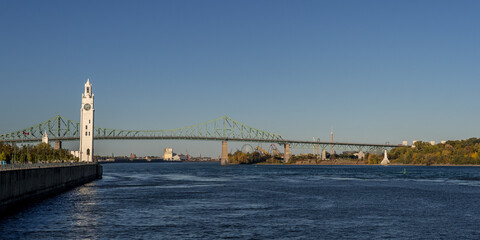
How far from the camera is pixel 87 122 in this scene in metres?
107

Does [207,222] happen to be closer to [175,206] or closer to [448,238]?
[175,206]

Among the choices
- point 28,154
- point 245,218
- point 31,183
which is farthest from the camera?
point 28,154

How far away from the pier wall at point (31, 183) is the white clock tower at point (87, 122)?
98.5 feet

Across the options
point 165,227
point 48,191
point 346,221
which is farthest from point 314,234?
point 48,191

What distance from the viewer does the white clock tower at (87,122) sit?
106 m

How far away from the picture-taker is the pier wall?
40122 mm

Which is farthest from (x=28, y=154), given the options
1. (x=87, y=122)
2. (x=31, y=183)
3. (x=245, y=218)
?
(x=245, y=218)

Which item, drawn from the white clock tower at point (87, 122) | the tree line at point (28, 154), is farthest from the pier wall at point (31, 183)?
the white clock tower at point (87, 122)

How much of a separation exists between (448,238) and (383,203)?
19.9 metres

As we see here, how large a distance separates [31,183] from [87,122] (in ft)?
194

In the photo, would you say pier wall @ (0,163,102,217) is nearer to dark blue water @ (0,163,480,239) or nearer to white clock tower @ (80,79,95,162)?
dark blue water @ (0,163,480,239)

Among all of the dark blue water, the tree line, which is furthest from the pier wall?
the tree line

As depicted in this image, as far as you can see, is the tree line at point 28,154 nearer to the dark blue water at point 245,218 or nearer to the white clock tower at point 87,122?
the white clock tower at point 87,122

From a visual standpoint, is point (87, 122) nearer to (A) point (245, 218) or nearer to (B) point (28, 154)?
(B) point (28, 154)
